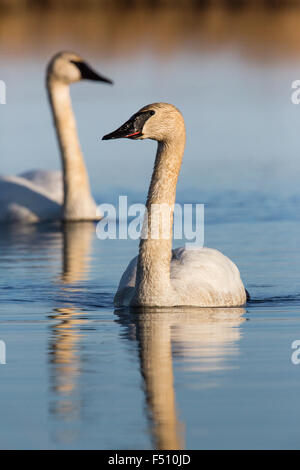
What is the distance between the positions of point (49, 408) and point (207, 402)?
2.82 ft

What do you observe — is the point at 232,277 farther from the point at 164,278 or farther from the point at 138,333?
the point at 138,333

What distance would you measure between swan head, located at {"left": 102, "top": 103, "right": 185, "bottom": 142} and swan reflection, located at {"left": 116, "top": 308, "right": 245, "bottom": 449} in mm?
1356

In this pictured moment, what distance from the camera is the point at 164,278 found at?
10.6 m

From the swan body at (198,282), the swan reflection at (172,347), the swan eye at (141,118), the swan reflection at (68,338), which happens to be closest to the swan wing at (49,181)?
the swan reflection at (68,338)

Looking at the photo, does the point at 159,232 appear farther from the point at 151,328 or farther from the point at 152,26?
the point at 152,26

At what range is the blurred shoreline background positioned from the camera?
44.7m

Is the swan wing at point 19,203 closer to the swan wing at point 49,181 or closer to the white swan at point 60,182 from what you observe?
the white swan at point 60,182

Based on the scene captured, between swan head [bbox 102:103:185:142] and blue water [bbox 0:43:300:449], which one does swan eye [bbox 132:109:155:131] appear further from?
blue water [bbox 0:43:300:449]

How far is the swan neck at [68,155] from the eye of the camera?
17.9 metres

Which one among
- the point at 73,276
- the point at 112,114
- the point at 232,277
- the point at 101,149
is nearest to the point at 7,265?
the point at 73,276

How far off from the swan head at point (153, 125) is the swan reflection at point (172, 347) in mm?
1356

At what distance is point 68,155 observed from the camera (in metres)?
18.5

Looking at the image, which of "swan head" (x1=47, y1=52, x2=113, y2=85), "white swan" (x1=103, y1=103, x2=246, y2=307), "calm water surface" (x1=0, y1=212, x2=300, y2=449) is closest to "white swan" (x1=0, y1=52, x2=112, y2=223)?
"swan head" (x1=47, y1=52, x2=113, y2=85)

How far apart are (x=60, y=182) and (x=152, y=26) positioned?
33.7m
